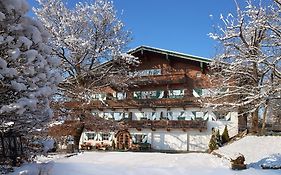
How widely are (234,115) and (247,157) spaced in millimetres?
16938

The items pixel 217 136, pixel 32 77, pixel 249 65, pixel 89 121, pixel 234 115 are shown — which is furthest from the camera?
pixel 234 115

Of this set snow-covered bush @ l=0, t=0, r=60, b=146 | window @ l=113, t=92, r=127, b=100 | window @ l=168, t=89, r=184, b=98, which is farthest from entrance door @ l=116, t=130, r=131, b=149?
snow-covered bush @ l=0, t=0, r=60, b=146

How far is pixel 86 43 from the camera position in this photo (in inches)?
1051

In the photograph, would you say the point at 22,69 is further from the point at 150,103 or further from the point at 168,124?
the point at 150,103

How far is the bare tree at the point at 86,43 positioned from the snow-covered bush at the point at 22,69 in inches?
641

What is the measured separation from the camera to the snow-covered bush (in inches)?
313

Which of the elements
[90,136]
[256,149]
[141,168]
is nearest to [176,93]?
[90,136]

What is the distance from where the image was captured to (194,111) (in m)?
34.2

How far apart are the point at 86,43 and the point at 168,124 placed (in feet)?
40.8

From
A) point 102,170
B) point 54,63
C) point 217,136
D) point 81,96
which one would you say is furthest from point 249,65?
point 54,63

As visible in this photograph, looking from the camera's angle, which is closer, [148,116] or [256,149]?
[256,149]

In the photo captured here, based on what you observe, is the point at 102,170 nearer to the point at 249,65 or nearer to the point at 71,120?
the point at 249,65

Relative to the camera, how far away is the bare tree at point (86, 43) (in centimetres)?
2662

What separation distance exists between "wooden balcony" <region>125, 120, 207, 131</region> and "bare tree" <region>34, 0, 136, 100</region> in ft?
23.5
